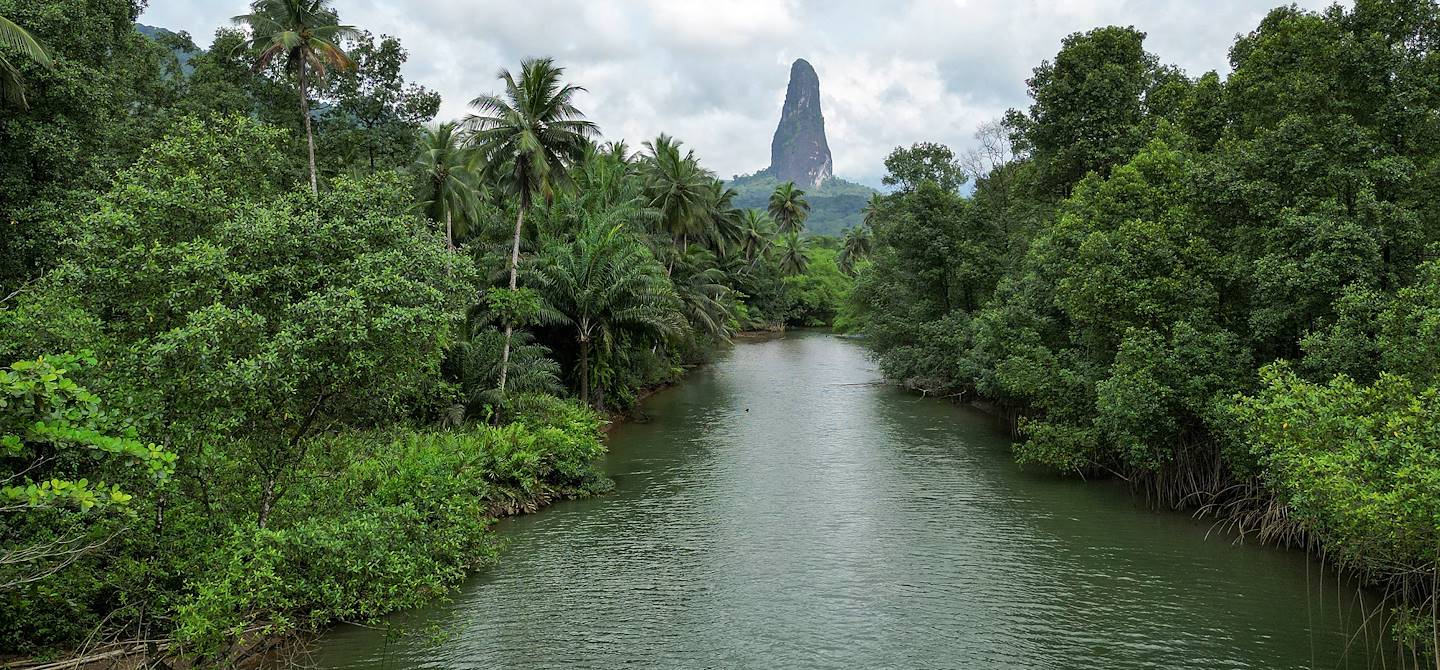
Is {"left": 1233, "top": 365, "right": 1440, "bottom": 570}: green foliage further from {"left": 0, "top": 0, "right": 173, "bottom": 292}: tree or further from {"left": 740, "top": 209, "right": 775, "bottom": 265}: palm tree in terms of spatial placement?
{"left": 740, "top": 209, "right": 775, "bottom": 265}: palm tree

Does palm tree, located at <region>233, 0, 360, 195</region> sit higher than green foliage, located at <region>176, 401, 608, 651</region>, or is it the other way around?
palm tree, located at <region>233, 0, 360, 195</region>

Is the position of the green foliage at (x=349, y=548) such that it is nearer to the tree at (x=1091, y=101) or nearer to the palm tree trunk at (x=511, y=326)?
the palm tree trunk at (x=511, y=326)

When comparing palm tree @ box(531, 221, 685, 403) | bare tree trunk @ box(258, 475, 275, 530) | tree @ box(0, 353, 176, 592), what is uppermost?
palm tree @ box(531, 221, 685, 403)

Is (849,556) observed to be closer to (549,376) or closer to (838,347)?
(549,376)

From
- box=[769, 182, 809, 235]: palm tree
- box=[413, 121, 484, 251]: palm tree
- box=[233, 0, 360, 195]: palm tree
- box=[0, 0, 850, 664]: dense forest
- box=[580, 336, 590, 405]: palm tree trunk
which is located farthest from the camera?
box=[769, 182, 809, 235]: palm tree

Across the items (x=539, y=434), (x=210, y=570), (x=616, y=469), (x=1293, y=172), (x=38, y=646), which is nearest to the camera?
(x=38, y=646)

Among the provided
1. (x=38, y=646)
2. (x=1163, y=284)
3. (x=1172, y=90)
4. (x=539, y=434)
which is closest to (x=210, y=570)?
(x=38, y=646)

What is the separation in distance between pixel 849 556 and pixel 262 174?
12607 millimetres

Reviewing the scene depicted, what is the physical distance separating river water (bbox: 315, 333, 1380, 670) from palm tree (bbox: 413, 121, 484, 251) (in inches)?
453

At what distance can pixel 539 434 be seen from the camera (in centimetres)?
2050

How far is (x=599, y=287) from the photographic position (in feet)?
90.1

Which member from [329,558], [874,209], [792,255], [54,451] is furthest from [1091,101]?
[792,255]

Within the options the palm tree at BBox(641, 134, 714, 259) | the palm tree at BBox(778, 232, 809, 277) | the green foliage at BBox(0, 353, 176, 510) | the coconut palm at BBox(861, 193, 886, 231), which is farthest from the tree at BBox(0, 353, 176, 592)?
the palm tree at BBox(778, 232, 809, 277)

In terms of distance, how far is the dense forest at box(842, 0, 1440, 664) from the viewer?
11.5m
